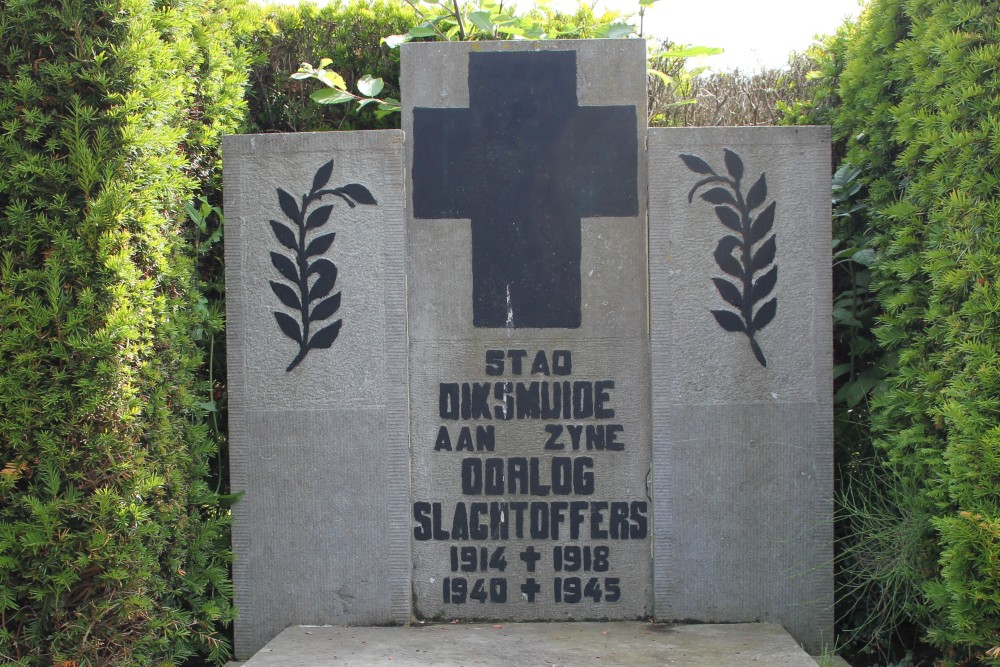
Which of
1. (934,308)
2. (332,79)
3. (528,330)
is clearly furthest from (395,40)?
(934,308)

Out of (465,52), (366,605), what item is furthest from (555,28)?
(366,605)

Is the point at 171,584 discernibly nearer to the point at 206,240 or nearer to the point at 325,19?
the point at 206,240

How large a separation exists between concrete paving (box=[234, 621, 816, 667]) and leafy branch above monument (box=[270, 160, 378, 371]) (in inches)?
46.7

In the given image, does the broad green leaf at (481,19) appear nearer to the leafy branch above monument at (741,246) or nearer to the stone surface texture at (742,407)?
the stone surface texture at (742,407)

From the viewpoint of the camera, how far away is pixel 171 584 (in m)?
3.56

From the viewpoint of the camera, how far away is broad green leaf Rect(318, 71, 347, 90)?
4.33 metres

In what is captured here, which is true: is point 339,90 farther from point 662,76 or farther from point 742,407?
point 742,407

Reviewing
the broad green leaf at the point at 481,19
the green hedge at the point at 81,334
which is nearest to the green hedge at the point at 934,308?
the broad green leaf at the point at 481,19

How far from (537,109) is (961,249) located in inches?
71.7

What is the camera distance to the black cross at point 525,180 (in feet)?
13.1

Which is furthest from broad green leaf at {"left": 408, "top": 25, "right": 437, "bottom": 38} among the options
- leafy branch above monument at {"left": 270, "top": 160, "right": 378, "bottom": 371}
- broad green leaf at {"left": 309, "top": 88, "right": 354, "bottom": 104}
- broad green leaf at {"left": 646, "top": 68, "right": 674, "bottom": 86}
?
broad green leaf at {"left": 646, "top": 68, "right": 674, "bottom": 86}

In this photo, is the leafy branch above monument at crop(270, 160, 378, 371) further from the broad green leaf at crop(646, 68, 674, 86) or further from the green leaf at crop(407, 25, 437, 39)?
the broad green leaf at crop(646, 68, 674, 86)

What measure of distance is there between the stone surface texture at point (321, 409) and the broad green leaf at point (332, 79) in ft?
1.59

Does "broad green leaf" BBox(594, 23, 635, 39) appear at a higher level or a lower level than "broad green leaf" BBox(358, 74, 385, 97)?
higher
